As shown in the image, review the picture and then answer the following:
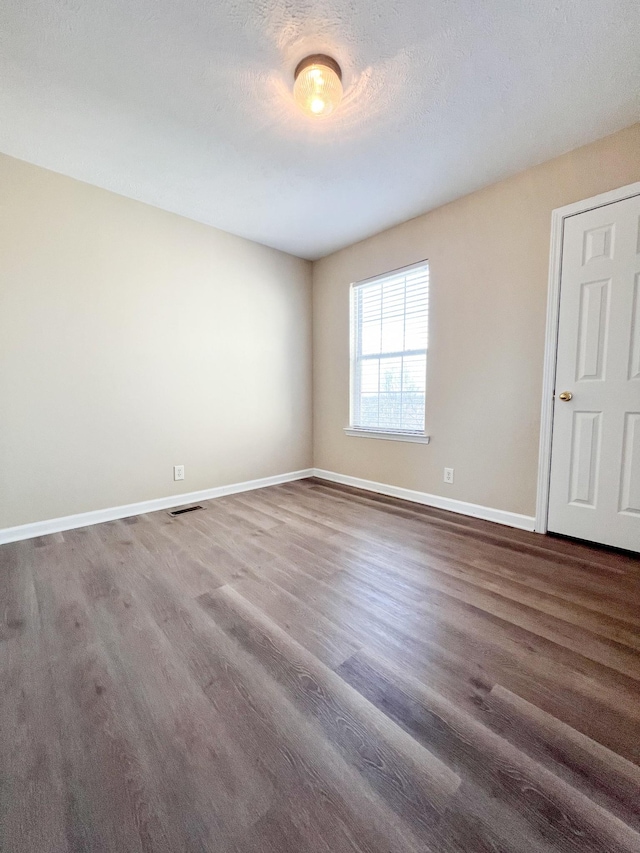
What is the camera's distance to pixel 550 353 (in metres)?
2.29

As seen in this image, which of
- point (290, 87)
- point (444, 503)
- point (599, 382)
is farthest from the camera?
point (444, 503)

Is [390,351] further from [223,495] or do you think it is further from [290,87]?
[223,495]

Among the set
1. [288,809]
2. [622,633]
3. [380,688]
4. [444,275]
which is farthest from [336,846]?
[444,275]

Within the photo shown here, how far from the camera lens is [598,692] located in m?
1.12

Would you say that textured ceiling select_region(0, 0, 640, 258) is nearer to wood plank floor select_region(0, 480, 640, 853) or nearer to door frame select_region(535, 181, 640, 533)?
door frame select_region(535, 181, 640, 533)

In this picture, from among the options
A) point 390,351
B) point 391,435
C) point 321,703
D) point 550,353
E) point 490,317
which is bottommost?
point 321,703

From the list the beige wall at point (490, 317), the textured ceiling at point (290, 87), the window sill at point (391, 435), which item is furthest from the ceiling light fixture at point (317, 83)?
the window sill at point (391, 435)

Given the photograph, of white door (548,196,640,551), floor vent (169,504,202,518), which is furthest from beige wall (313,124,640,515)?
floor vent (169,504,202,518)

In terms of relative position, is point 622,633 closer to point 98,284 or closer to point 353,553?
point 353,553

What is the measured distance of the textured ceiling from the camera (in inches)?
54.2

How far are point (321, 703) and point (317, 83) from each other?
8.49 feet

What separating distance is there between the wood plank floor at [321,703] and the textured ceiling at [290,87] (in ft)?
8.35

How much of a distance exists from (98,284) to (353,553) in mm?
2739

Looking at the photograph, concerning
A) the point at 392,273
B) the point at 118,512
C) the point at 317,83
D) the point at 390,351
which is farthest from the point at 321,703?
the point at 392,273
